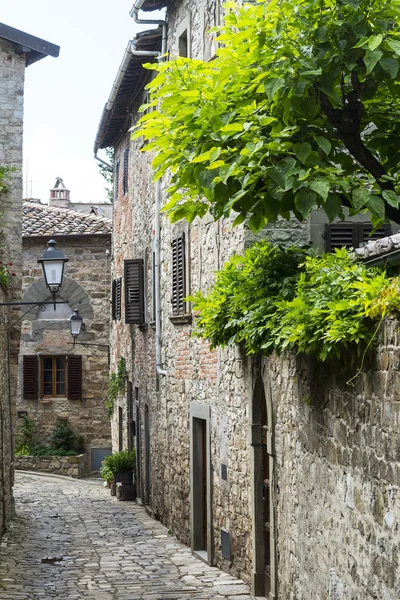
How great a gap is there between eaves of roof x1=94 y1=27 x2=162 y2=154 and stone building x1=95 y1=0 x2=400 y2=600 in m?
0.05

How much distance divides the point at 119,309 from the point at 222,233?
11.3 m

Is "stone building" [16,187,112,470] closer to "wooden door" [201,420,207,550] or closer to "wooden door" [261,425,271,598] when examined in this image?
"wooden door" [201,420,207,550]

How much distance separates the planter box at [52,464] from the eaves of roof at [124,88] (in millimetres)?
8697

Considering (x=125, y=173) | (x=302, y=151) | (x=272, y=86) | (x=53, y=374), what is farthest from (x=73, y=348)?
(x=272, y=86)

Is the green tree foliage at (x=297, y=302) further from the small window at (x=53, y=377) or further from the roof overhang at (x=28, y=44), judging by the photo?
the small window at (x=53, y=377)

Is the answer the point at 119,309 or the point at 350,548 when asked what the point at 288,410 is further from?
the point at 119,309

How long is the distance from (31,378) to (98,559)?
15635 millimetres

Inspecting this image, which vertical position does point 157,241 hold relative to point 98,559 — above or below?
above

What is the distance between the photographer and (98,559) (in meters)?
12.3

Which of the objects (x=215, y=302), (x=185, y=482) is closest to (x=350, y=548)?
(x=215, y=302)

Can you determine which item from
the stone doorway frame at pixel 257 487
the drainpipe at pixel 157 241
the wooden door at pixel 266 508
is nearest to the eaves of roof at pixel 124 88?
the drainpipe at pixel 157 241

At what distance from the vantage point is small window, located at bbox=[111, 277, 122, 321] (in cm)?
2230

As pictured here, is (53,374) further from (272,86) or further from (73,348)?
(272,86)

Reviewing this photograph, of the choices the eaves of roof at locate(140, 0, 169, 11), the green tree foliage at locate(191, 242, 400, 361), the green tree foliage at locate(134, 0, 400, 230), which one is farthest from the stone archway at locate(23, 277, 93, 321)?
the green tree foliage at locate(134, 0, 400, 230)
